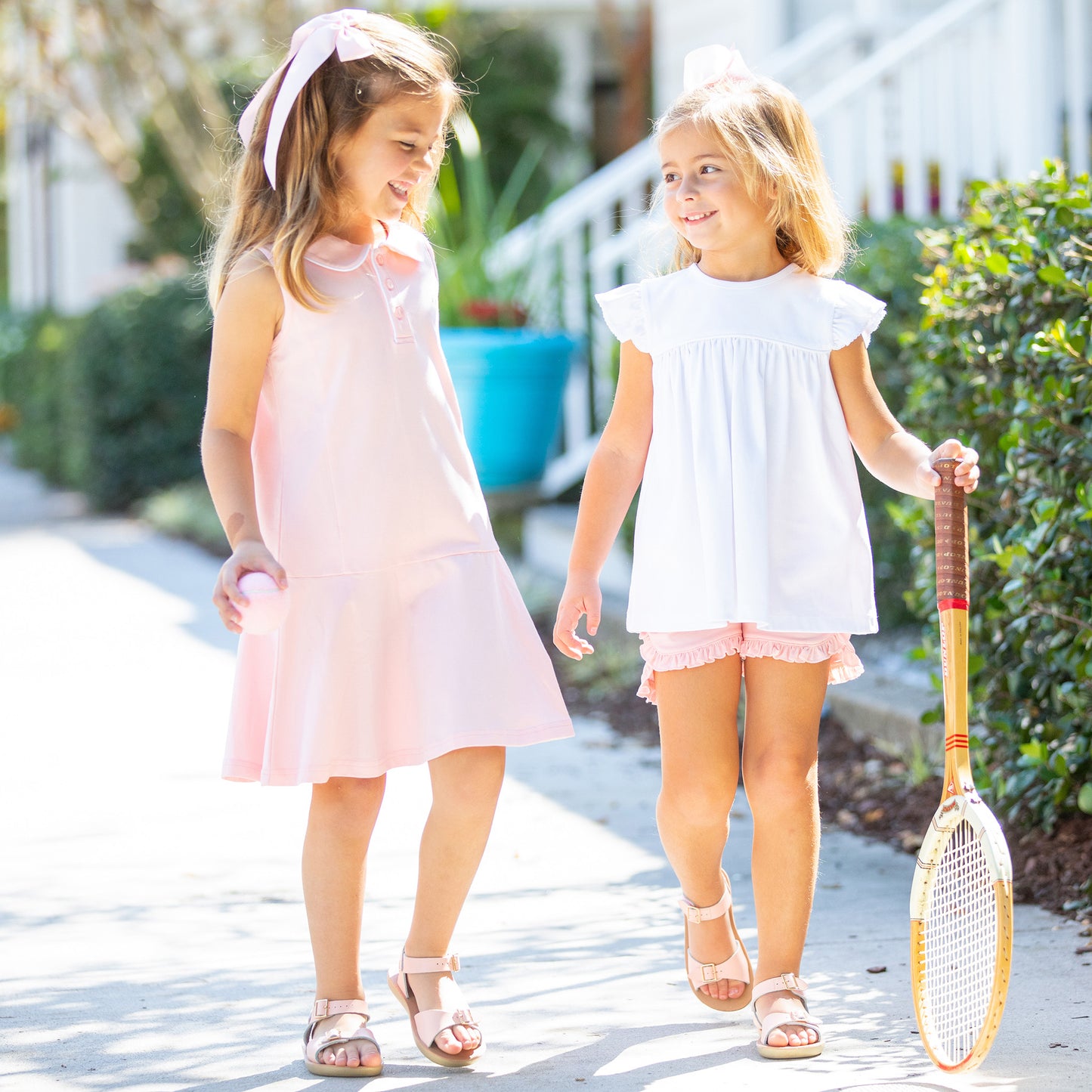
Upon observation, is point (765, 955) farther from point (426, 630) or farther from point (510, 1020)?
point (426, 630)

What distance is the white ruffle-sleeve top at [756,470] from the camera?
106 inches

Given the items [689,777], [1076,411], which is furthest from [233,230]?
[1076,411]

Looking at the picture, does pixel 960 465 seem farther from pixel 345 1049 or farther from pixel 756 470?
pixel 345 1049

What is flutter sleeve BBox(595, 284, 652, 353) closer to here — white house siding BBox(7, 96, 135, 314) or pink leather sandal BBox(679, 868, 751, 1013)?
pink leather sandal BBox(679, 868, 751, 1013)

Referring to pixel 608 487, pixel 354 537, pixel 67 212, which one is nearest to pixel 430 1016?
pixel 354 537

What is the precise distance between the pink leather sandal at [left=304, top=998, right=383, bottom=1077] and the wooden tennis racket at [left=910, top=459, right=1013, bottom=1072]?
88 centimetres

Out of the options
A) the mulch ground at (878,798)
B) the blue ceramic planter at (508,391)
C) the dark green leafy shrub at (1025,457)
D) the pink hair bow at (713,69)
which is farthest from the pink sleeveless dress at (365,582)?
the blue ceramic planter at (508,391)

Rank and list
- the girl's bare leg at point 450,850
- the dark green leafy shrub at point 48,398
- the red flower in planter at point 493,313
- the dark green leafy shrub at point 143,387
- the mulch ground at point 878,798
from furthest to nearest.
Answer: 1. the dark green leafy shrub at point 48,398
2. the dark green leafy shrub at point 143,387
3. the red flower in planter at point 493,313
4. the mulch ground at point 878,798
5. the girl's bare leg at point 450,850

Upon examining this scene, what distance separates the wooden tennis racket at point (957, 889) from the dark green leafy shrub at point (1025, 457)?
67 cm

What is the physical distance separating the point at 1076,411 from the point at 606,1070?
1.61m

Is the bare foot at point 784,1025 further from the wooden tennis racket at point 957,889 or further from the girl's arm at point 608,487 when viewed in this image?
the girl's arm at point 608,487

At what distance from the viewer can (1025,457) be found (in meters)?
3.44

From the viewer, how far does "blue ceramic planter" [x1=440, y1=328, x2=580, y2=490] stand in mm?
7688

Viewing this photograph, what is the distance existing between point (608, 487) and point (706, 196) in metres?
0.53
